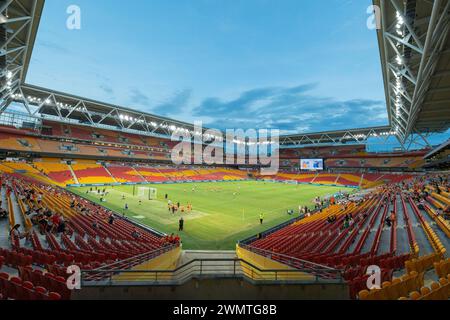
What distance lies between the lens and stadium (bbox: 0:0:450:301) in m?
6.69

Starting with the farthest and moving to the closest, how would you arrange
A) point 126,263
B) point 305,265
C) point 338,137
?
1. point 338,137
2. point 305,265
3. point 126,263

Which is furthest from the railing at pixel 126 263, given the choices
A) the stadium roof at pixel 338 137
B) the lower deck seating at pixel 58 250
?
the stadium roof at pixel 338 137

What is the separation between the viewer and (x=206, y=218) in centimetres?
2383

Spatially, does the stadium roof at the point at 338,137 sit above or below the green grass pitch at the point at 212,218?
above

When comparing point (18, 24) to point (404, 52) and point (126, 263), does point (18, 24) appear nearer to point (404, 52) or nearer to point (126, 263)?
point (126, 263)

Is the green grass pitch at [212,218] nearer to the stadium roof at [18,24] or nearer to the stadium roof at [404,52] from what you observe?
the stadium roof at [404,52]

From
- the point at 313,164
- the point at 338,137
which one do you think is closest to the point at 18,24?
the point at 313,164

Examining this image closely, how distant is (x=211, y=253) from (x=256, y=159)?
83823 millimetres

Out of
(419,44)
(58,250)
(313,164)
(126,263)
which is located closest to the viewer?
(126,263)

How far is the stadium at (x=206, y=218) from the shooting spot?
21.9 ft

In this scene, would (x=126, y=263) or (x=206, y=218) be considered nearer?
(x=126, y=263)

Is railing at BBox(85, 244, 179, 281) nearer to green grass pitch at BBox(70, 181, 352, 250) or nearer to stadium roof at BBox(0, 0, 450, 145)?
green grass pitch at BBox(70, 181, 352, 250)
